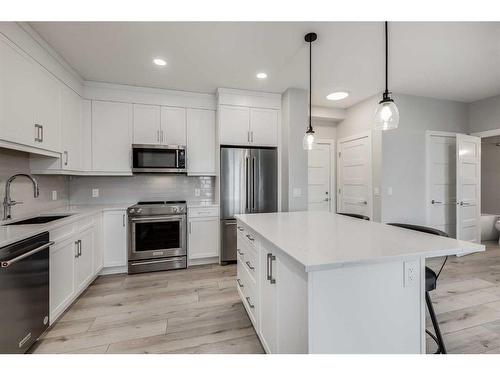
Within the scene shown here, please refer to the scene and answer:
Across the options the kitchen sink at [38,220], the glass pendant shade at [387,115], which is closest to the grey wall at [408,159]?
the glass pendant shade at [387,115]

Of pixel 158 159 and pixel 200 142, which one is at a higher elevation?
pixel 200 142

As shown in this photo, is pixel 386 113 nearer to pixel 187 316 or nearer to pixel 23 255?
pixel 187 316

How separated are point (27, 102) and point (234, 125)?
88.9 inches

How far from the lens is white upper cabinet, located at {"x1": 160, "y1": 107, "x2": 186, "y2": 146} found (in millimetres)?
3410

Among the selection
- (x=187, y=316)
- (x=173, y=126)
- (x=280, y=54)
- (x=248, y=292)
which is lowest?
(x=187, y=316)

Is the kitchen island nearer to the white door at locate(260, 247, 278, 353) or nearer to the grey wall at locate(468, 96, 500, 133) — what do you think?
the white door at locate(260, 247, 278, 353)

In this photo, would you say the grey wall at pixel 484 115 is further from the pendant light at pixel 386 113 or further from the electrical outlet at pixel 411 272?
the electrical outlet at pixel 411 272

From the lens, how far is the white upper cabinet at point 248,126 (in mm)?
3422

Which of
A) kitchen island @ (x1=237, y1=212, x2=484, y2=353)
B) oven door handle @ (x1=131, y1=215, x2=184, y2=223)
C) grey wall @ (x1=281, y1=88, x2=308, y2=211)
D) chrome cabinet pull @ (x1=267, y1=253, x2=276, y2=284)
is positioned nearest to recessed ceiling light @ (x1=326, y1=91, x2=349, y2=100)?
grey wall @ (x1=281, y1=88, x2=308, y2=211)

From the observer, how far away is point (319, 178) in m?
4.58

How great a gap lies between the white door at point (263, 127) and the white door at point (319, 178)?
1237mm

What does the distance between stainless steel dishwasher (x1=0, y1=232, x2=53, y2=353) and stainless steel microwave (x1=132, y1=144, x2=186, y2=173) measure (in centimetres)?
161

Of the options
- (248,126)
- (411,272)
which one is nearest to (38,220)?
(248,126)
